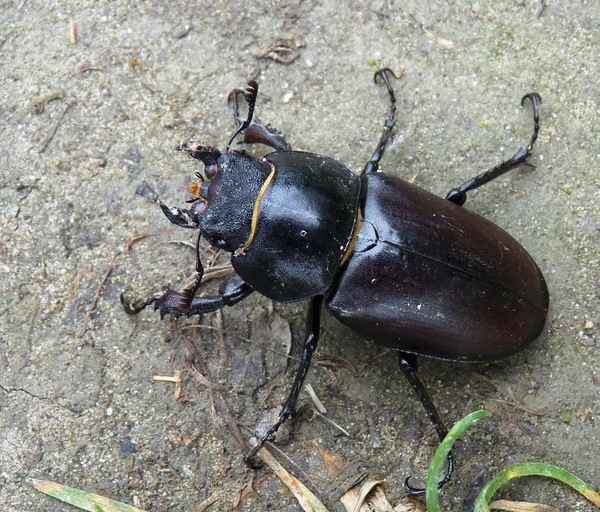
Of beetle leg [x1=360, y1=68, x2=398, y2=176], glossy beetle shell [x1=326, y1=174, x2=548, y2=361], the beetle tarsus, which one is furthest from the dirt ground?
the beetle tarsus

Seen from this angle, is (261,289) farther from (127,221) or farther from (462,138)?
(462,138)

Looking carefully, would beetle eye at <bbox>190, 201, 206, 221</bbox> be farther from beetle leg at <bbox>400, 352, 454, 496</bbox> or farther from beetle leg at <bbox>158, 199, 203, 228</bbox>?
beetle leg at <bbox>400, 352, 454, 496</bbox>

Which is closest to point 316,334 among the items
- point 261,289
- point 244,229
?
point 261,289

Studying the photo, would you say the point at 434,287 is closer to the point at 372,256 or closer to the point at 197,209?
the point at 372,256

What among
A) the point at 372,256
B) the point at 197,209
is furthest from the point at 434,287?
the point at 197,209

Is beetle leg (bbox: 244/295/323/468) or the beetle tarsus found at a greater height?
the beetle tarsus

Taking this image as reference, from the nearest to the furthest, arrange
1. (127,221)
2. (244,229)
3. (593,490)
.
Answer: (244,229) < (593,490) < (127,221)

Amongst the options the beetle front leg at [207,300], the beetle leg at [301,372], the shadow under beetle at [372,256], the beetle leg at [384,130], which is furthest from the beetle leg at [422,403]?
the beetle leg at [384,130]
